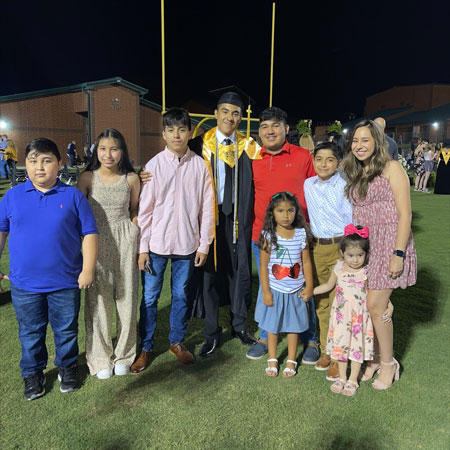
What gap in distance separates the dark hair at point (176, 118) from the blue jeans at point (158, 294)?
3.19 feet

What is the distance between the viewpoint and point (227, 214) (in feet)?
10.9

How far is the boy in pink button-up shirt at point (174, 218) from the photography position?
117 inches

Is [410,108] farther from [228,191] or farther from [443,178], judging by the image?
[228,191]

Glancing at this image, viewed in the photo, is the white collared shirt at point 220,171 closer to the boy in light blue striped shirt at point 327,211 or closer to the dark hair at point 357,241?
the boy in light blue striped shirt at point 327,211

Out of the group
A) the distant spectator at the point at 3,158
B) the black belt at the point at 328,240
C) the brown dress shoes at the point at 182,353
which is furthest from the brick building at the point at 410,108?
the brown dress shoes at the point at 182,353

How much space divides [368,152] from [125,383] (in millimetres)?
2302

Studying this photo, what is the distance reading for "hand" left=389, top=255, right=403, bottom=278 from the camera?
2.61 m

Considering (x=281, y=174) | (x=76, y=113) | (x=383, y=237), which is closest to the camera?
(x=383, y=237)

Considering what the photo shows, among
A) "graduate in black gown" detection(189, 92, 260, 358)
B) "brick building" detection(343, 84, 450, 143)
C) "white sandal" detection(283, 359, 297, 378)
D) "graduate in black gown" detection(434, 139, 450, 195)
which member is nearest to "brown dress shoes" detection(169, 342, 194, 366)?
"graduate in black gown" detection(189, 92, 260, 358)

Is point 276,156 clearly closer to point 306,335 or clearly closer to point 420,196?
point 306,335

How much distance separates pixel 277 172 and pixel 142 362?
5.88 feet

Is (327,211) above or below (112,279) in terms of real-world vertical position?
above

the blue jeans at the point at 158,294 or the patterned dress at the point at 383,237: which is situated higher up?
the patterned dress at the point at 383,237

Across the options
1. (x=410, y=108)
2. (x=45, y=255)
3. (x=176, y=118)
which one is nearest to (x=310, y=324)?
(x=176, y=118)
